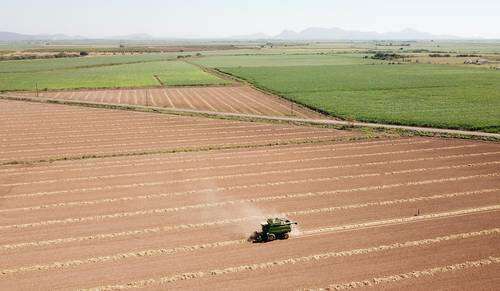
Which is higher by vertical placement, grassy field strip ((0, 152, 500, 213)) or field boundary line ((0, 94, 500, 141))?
field boundary line ((0, 94, 500, 141))

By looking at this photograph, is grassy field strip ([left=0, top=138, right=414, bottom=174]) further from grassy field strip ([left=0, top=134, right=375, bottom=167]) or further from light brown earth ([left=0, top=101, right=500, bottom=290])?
grassy field strip ([left=0, top=134, right=375, bottom=167])

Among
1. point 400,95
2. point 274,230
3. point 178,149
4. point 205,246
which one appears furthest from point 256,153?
point 400,95

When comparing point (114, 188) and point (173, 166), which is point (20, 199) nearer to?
point (114, 188)

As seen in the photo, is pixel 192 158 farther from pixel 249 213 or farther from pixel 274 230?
pixel 274 230

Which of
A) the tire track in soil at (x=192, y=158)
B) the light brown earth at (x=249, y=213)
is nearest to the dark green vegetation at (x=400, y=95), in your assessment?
the light brown earth at (x=249, y=213)

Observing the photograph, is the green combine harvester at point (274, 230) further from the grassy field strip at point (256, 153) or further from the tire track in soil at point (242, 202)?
the grassy field strip at point (256, 153)

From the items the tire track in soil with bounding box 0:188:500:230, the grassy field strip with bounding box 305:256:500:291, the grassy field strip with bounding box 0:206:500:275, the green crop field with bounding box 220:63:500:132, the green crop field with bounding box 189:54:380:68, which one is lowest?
the grassy field strip with bounding box 305:256:500:291

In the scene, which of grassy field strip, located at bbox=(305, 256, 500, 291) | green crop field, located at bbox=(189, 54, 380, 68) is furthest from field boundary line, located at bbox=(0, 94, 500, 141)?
green crop field, located at bbox=(189, 54, 380, 68)
